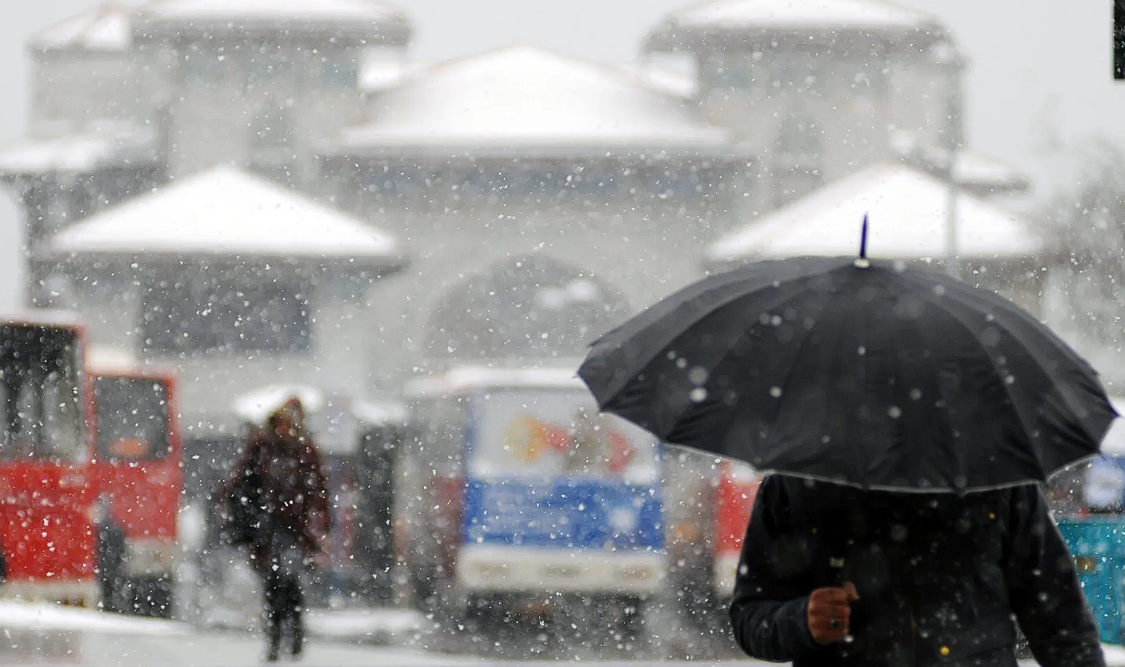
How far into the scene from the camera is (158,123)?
37875 mm

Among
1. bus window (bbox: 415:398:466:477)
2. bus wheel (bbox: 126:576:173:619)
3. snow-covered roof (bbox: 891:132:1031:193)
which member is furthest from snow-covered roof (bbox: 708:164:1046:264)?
bus wheel (bbox: 126:576:173:619)

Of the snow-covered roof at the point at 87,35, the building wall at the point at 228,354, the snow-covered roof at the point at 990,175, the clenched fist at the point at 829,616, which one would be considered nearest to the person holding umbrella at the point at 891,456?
the clenched fist at the point at 829,616

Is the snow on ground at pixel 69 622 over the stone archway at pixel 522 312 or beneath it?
over

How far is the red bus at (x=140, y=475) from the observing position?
13242mm

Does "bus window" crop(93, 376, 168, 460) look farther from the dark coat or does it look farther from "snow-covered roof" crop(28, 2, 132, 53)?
"snow-covered roof" crop(28, 2, 132, 53)

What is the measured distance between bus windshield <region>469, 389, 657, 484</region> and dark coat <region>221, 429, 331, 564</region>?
4.38 meters

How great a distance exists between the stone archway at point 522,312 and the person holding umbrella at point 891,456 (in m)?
31.0

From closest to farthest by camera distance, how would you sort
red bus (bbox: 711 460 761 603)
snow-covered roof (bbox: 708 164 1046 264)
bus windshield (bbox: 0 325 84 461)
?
bus windshield (bbox: 0 325 84 461), red bus (bbox: 711 460 761 603), snow-covered roof (bbox: 708 164 1046 264)

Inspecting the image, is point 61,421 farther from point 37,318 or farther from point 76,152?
point 76,152

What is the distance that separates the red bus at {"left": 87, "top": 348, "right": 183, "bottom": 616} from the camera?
43.4 ft

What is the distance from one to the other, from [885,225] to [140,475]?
30.3 metres

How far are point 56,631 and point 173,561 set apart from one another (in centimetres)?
642

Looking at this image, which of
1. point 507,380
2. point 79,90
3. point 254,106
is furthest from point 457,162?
point 507,380

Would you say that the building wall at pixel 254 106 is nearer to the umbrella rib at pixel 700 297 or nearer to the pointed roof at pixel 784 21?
the pointed roof at pixel 784 21
